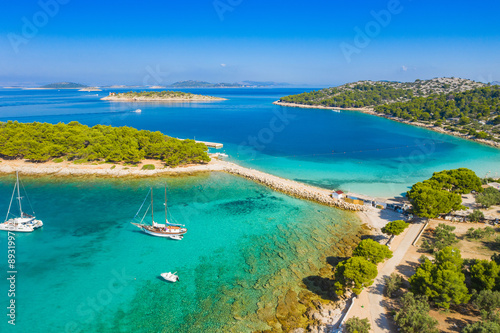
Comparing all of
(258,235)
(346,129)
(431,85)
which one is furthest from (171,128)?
(431,85)

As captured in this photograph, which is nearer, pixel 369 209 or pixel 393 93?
pixel 369 209

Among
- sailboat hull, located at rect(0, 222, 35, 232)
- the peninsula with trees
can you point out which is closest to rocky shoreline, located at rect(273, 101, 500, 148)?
the peninsula with trees

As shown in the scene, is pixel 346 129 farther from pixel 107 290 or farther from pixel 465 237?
pixel 107 290

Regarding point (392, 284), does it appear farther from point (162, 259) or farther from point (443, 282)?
point (162, 259)

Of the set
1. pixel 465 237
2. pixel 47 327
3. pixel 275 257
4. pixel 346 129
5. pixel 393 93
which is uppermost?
pixel 393 93

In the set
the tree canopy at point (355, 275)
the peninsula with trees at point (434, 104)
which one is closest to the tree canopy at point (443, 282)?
the tree canopy at point (355, 275)

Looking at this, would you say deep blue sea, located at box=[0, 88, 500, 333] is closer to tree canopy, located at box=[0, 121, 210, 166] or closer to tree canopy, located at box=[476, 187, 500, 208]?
tree canopy, located at box=[0, 121, 210, 166]
